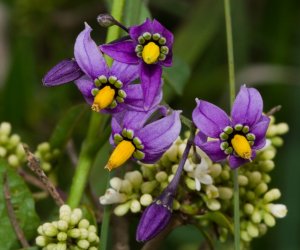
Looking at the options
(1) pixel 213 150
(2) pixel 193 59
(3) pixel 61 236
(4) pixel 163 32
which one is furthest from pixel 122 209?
(2) pixel 193 59

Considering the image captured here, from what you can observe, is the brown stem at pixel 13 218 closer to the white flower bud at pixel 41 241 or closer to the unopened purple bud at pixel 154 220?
the white flower bud at pixel 41 241

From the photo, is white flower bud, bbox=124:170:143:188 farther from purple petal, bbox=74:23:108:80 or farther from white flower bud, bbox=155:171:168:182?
purple petal, bbox=74:23:108:80

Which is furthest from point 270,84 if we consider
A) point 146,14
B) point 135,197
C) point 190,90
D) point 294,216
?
point 135,197

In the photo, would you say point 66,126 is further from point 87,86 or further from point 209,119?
point 209,119

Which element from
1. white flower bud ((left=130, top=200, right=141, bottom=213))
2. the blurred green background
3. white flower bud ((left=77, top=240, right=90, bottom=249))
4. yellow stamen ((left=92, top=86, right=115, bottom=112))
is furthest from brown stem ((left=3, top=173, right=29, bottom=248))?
the blurred green background

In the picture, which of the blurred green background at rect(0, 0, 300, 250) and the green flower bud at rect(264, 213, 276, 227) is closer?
the green flower bud at rect(264, 213, 276, 227)

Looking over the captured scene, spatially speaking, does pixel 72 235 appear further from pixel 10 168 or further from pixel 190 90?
pixel 190 90
